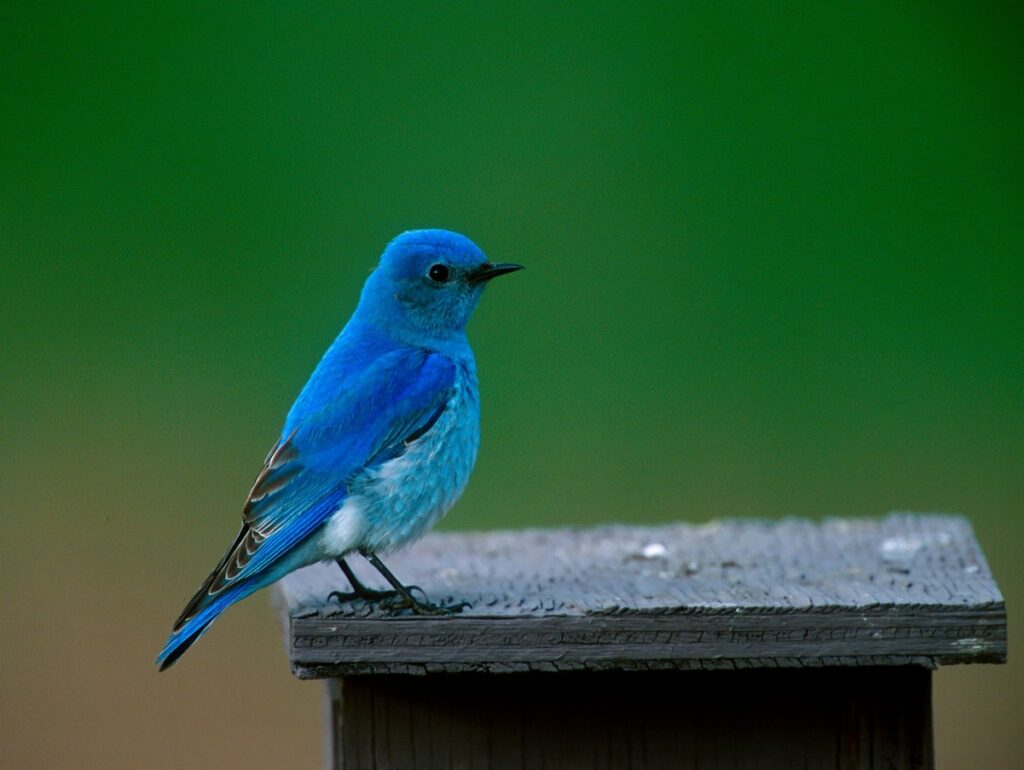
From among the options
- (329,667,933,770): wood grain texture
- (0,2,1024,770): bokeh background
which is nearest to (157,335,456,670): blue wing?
(329,667,933,770): wood grain texture

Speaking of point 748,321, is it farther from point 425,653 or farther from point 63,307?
point 425,653

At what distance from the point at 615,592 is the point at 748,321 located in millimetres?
4482

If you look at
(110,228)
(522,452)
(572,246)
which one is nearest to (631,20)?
(572,246)

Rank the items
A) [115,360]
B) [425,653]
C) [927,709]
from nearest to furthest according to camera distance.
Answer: [425,653]
[927,709]
[115,360]

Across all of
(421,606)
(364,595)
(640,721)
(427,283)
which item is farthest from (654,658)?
(427,283)

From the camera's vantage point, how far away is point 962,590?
3602 mm

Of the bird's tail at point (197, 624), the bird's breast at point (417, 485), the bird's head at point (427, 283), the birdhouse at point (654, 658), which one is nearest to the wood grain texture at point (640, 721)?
the birdhouse at point (654, 658)

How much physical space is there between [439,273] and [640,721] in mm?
1415

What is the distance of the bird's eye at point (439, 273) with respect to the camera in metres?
4.55

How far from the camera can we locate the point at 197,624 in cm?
356

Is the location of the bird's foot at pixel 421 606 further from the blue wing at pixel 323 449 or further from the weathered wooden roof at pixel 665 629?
the blue wing at pixel 323 449

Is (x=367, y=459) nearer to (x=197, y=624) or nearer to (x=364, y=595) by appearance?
(x=364, y=595)

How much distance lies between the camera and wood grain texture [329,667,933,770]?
12.0 ft

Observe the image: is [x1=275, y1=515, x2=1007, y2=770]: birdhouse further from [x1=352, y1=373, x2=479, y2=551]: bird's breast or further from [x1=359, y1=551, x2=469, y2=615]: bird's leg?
[x1=352, y1=373, x2=479, y2=551]: bird's breast
